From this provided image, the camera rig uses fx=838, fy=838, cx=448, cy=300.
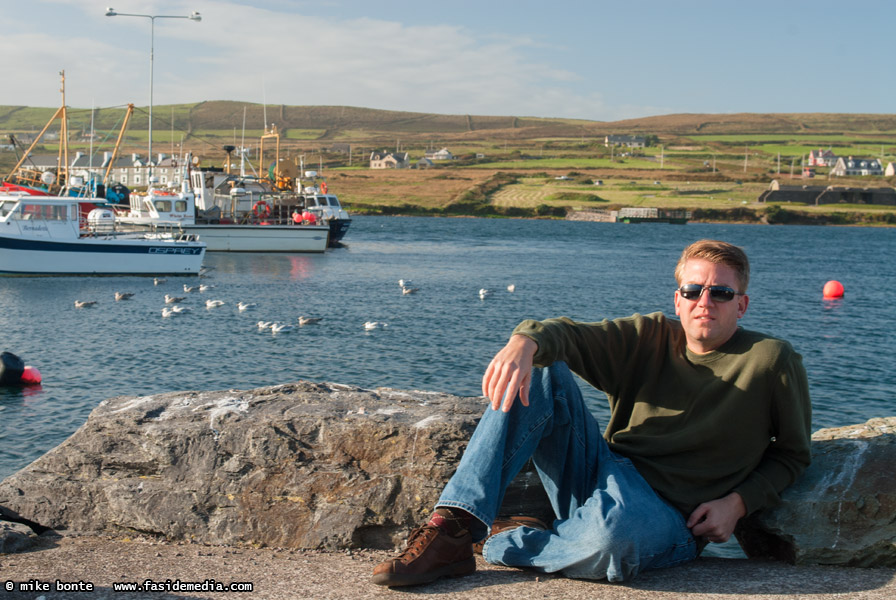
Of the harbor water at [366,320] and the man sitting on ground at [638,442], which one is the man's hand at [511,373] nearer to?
the man sitting on ground at [638,442]

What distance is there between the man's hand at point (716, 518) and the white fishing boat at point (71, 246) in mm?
30289

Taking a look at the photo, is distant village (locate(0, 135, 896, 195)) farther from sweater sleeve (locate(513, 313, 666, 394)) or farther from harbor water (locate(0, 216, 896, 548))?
sweater sleeve (locate(513, 313, 666, 394))

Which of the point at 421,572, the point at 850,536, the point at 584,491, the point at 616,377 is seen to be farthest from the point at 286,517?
the point at 850,536

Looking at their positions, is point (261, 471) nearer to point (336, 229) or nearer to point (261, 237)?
point (261, 237)

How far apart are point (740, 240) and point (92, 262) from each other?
57420mm

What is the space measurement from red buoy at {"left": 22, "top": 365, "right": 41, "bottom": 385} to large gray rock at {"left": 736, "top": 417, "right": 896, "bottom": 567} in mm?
12999

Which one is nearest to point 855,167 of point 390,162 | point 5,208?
point 390,162

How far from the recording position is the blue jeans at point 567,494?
369 cm

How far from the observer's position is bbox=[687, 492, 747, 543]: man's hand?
12.5ft

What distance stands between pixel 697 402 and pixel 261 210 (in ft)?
151

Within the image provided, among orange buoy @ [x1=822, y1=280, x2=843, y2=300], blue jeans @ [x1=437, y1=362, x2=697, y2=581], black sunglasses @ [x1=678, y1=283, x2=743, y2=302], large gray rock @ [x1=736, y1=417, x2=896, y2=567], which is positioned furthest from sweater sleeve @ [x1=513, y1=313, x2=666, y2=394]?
orange buoy @ [x1=822, y1=280, x2=843, y2=300]

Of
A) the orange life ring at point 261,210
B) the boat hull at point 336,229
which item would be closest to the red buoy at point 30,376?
the orange life ring at point 261,210

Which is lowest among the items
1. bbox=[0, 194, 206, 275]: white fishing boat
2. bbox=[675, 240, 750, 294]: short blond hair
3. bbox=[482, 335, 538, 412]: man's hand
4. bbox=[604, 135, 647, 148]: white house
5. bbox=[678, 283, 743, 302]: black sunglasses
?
bbox=[0, 194, 206, 275]: white fishing boat

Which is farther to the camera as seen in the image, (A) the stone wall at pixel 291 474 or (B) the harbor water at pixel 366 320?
(B) the harbor water at pixel 366 320
